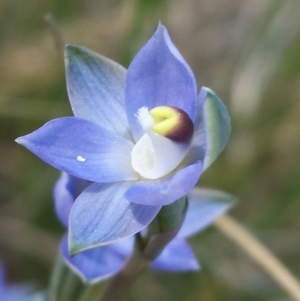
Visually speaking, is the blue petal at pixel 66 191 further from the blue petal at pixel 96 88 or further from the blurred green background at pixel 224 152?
the blurred green background at pixel 224 152

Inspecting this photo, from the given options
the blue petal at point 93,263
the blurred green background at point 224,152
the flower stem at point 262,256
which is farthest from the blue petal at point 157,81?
the blurred green background at point 224,152

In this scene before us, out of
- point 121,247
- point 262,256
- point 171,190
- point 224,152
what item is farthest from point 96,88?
point 224,152

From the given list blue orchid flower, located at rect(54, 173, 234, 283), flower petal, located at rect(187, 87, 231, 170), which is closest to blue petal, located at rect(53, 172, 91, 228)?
blue orchid flower, located at rect(54, 173, 234, 283)

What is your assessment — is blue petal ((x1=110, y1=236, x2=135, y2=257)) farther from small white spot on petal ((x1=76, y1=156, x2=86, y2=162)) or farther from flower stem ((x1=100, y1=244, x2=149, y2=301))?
small white spot on petal ((x1=76, y1=156, x2=86, y2=162))

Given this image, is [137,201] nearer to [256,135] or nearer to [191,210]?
[191,210]

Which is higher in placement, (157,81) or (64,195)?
(157,81)

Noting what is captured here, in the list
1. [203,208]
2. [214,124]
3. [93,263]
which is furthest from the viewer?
[203,208]

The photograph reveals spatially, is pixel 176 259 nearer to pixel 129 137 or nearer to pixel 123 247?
pixel 123 247
